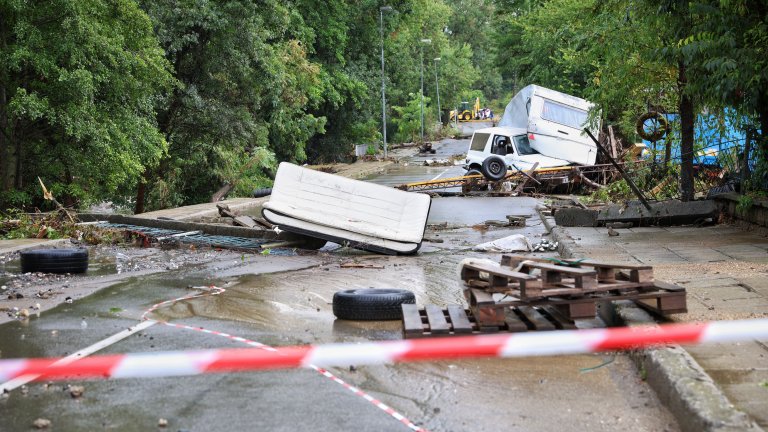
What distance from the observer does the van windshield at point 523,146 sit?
1325 inches

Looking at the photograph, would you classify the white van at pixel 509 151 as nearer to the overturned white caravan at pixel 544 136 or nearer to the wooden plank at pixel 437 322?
the overturned white caravan at pixel 544 136

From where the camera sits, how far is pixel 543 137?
109 feet

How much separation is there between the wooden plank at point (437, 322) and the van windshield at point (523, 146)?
25835 millimetres

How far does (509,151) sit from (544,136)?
1438mm

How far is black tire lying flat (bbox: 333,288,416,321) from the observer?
29.6 feet

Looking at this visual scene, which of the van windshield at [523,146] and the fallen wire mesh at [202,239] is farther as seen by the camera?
the van windshield at [523,146]

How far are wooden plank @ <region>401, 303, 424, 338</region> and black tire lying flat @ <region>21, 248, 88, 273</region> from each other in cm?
634

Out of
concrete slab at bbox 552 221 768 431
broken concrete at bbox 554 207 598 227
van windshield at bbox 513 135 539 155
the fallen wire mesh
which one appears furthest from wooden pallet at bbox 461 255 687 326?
van windshield at bbox 513 135 539 155

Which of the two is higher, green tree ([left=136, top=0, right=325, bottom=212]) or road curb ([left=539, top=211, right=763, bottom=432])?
green tree ([left=136, top=0, right=325, bottom=212])

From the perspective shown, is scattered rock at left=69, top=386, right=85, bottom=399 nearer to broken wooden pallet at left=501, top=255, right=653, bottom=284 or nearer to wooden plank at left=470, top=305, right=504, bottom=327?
wooden plank at left=470, top=305, right=504, bottom=327

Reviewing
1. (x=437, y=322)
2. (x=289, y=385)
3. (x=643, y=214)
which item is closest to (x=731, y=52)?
(x=643, y=214)

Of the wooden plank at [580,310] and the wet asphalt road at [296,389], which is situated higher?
the wooden plank at [580,310]

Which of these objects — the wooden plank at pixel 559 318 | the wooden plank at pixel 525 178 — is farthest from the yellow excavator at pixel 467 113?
the wooden plank at pixel 559 318

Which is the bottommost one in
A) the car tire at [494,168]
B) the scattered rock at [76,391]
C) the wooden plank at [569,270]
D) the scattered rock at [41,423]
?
the scattered rock at [41,423]
